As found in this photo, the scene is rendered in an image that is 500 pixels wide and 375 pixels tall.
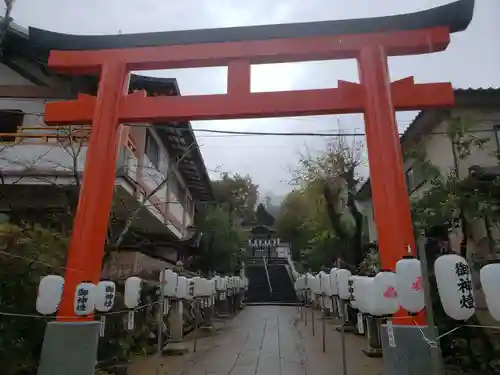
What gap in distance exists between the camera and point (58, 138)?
1045 centimetres

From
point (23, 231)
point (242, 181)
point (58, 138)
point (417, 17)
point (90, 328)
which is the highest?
point (242, 181)

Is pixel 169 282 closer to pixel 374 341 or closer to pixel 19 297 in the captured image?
pixel 19 297

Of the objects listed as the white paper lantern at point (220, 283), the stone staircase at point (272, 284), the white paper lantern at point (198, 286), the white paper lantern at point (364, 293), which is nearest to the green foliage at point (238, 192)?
the stone staircase at point (272, 284)

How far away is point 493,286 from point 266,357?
6284 mm

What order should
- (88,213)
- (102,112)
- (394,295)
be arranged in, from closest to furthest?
(394,295) → (88,213) → (102,112)

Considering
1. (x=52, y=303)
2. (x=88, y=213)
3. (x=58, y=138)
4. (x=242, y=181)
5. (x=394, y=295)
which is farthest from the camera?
(x=242, y=181)

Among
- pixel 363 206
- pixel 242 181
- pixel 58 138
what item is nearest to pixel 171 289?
pixel 58 138

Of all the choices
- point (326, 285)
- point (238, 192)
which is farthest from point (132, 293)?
point (238, 192)

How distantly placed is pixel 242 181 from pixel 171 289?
39849 millimetres

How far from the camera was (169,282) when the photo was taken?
9.13 m

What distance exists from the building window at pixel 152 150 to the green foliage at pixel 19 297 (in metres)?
7.72

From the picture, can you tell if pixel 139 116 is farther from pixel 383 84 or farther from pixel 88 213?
pixel 383 84

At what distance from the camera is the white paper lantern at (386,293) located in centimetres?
563

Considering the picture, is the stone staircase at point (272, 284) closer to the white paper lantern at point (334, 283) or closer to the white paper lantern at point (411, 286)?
the white paper lantern at point (334, 283)
